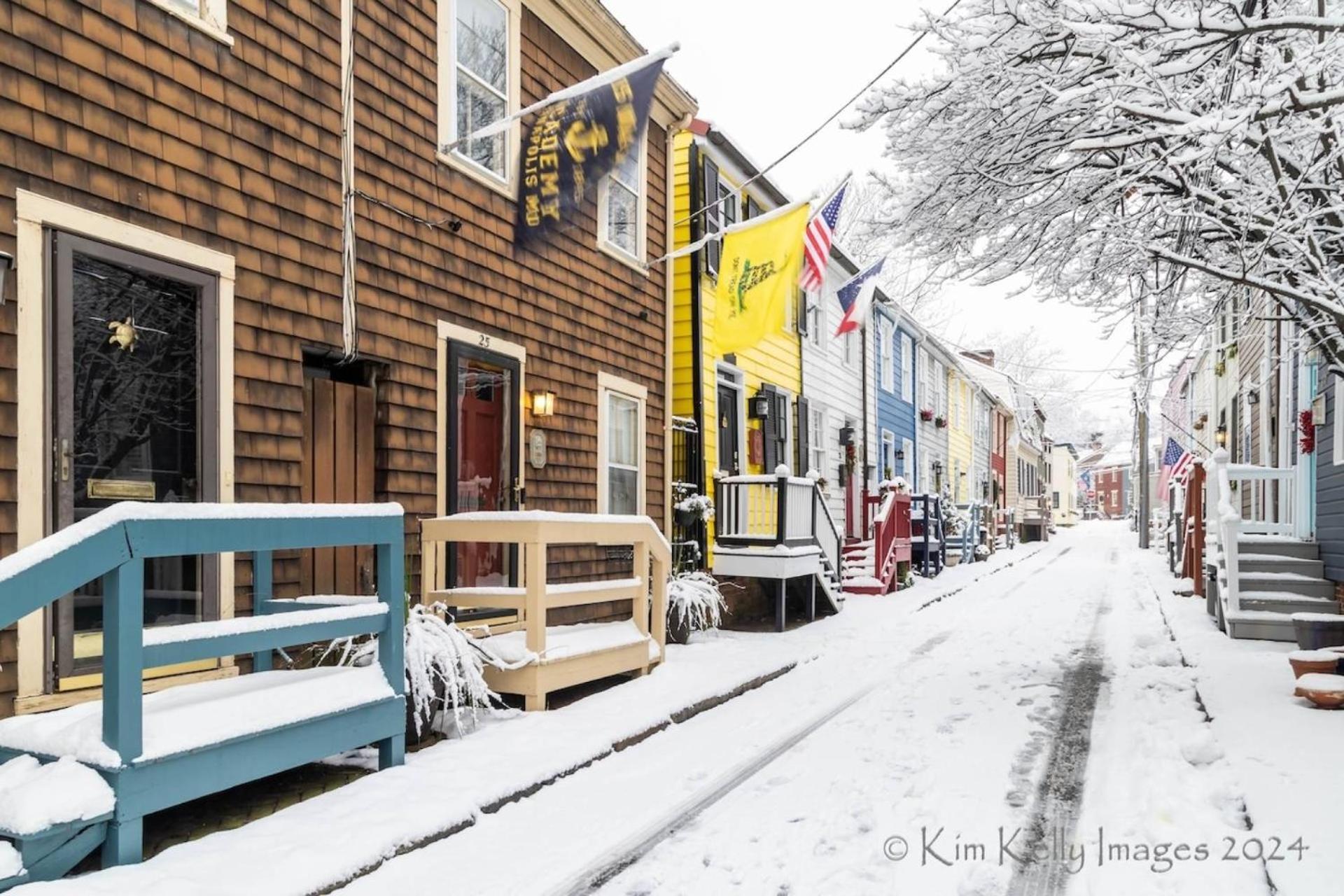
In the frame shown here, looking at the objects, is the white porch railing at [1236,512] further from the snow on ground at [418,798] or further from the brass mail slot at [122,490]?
the brass mail slot at [122,490]

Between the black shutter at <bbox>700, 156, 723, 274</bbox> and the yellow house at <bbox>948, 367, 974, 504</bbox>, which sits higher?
the black shutter at <bbox>700, 156, 723, 274</bbox>

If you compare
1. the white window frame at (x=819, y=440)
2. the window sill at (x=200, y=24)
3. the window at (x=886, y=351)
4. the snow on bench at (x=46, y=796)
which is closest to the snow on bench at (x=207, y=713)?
the snow on bench at (x=46, y=796)

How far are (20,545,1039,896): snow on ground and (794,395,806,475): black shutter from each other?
7106 mm

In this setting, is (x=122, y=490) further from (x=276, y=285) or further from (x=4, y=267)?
(x=276, y=285)

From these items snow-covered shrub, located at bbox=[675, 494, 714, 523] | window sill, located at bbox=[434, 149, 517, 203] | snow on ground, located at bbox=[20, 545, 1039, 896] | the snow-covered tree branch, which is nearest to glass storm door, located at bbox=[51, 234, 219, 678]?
snow on ground, located at bbox=[20, 545, 1039, 896]

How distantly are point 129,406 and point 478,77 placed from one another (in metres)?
4.06

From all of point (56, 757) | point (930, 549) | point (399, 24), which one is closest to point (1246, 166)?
point (399, 24)

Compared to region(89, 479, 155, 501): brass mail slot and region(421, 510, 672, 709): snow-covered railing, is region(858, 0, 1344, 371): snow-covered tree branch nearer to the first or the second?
region(421, 510, 672, 709): snow-covered railing

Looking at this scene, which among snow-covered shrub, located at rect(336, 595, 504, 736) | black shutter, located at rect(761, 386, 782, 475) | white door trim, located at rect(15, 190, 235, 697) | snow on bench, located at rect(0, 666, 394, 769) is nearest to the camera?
snow on bench, located at rect(0, 666, 394, 769)

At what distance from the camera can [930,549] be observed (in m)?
18.1

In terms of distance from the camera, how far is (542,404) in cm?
794

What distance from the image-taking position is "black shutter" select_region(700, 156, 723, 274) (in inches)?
457

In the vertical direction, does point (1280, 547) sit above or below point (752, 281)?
below

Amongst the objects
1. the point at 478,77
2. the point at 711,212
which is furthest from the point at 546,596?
the point at 711,212
